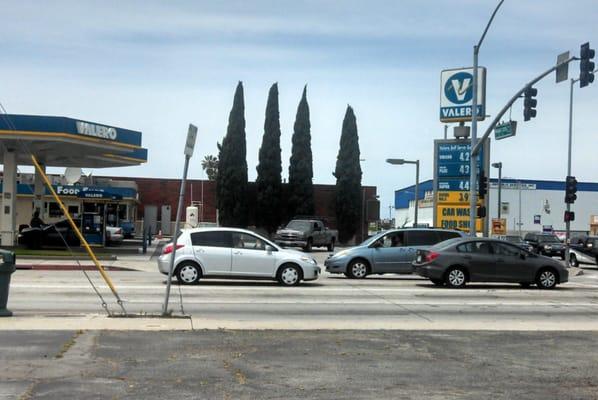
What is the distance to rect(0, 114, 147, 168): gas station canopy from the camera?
2919 cm

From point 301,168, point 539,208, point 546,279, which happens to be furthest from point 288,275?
point 539,208

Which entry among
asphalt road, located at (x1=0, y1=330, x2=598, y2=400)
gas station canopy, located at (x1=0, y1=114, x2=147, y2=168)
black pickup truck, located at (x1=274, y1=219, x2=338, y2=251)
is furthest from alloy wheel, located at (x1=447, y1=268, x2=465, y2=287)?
black pickup truck, located at (x1=274, y1=219, x2=338, y2=251)

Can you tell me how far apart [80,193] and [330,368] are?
30.9 m

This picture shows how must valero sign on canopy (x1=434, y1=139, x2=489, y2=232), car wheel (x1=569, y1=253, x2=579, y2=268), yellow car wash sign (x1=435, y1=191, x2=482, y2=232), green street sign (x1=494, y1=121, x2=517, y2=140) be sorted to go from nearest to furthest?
green street sign (x1=494, y1=121, x2=517, y2=140) → car wheel (x1=569, y1=253, x2=579, y2=268) → valero sign on canopy (x1=434, y1=139, x2=489, y2=232) → yellow car wash sign (x1=435, y1=191, x2=482, y2=232)

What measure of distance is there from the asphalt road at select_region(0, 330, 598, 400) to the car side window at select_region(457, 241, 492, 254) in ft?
27.8

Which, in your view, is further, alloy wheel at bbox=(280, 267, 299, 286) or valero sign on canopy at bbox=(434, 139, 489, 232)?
valero sign on canopy at bbox=(434, 139, 489, 232)

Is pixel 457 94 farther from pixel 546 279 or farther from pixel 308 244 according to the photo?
pixel 546 279

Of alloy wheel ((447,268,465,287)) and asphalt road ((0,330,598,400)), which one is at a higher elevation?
alloy wheel ((447,268,465,287))

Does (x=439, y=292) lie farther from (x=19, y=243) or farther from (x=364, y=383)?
(x=19, y=243)

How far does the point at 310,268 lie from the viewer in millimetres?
18812

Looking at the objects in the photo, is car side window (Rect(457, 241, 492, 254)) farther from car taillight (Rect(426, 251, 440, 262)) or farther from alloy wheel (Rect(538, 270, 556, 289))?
alloy wheel (Rect(538, 270, 556, 289))

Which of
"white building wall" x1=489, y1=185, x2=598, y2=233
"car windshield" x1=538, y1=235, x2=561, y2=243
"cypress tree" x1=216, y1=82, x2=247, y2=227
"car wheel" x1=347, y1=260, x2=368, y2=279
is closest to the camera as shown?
"car wheel" x1=347, y1=260, x2=368, y2=279

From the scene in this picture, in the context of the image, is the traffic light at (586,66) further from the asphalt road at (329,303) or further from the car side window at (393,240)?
the car side window at (393,240)

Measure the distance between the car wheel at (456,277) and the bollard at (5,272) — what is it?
11726 millimetres
